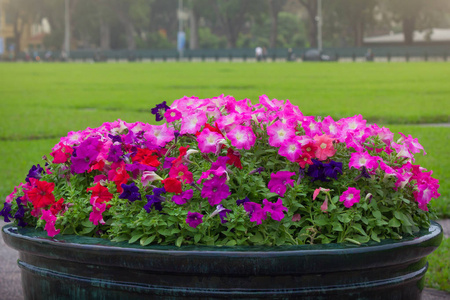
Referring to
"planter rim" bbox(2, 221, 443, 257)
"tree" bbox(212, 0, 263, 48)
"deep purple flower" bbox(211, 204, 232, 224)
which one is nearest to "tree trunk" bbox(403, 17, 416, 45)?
"tree" bbox(212, 0, 263, 48)

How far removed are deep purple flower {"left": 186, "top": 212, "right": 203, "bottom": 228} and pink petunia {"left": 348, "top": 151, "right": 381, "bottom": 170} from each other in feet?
1.93

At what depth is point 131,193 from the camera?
242cm

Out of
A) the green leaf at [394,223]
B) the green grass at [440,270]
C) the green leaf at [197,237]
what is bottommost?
the green grass at [440,270]

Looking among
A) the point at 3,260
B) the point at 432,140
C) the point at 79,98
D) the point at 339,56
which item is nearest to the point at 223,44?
the point at 339,56

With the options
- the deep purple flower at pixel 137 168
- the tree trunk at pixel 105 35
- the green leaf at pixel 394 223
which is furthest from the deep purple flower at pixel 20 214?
the tree trunk at pixel 105 35

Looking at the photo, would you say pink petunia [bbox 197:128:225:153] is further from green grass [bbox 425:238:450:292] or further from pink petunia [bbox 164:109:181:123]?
Answer: green grass [bbox 425:238:450:292]

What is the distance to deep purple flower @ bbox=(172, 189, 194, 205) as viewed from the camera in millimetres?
2361

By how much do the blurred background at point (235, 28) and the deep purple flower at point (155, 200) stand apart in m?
51.7

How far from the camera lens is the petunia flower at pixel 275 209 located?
7.53 feet

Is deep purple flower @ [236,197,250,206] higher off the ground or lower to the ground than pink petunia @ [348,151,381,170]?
lower

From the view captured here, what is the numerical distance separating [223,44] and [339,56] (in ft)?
92.9

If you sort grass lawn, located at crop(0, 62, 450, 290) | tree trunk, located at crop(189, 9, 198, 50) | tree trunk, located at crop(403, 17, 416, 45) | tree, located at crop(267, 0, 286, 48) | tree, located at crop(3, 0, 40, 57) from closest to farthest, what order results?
grass lawn, located at crop(0, 62, 450, 290) → tree trunk, located at crop(403, 17, 416, 45) → tree, located at crop(267, 0, 286, 48) → tree, located at crop(3, 0, 40, 57) → tree trunk, located at crop(189, 9, 198, 50)

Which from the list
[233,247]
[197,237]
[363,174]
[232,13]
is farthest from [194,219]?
[232,13]

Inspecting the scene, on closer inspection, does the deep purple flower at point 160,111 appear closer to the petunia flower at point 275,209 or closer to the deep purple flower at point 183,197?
the deep purple flower at point 183,197
